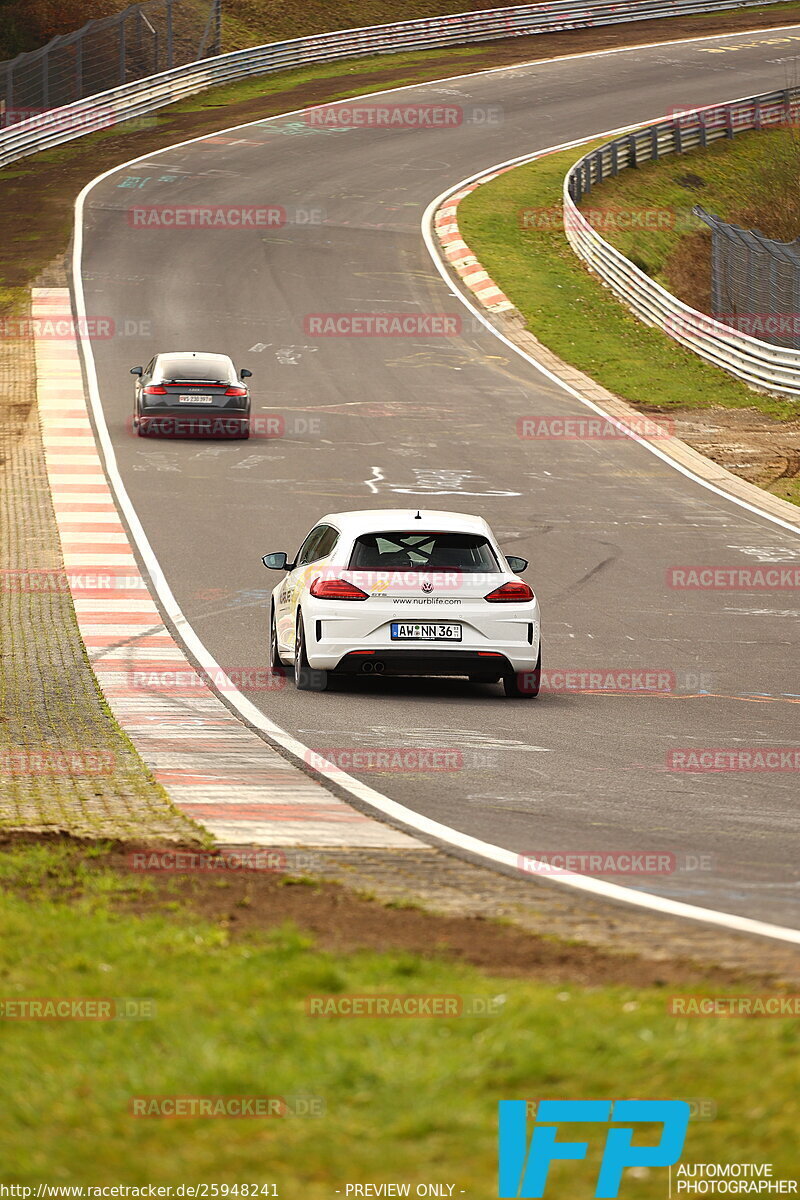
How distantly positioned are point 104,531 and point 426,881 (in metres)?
15.2

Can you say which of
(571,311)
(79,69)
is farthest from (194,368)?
(79,69)

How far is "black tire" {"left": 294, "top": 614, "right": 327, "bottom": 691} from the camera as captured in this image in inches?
529

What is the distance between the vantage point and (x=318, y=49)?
6788 cm

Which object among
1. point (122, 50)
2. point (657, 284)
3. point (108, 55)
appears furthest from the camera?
point (122, 50)

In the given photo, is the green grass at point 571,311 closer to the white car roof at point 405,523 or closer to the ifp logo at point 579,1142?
the white car roof at point 405,523

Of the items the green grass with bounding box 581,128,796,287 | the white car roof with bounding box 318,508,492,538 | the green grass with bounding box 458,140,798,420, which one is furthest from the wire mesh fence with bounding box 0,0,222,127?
the white car roof with bounding box 318,508,492,538

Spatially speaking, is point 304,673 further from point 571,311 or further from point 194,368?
point 571,311

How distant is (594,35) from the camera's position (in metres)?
75.6

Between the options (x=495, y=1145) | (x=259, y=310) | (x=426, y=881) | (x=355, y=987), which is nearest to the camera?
(x=495, y=1145)

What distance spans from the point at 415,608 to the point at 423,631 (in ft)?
0.69

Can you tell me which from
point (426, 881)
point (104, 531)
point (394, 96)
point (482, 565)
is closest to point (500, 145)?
point (394, 96)

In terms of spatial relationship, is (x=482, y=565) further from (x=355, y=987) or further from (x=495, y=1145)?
(x=495, y=1145)

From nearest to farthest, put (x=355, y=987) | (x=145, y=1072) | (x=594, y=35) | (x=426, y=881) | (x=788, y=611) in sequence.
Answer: (x=145, y=1072)
(x=355, y=987)
(x=426, y=881)
(x=788, y=611)
(x=594, y=35)

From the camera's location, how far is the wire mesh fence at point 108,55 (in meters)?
57.1
